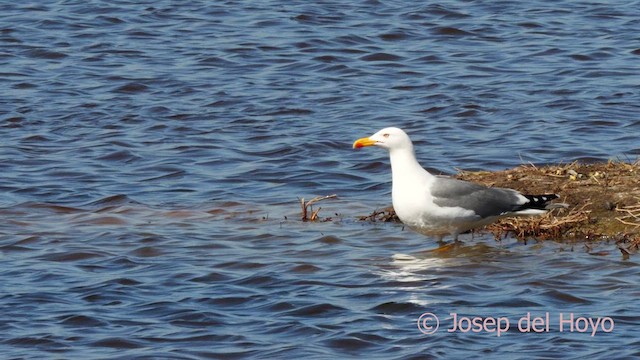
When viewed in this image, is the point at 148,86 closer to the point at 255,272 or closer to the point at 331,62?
the point at 331,62

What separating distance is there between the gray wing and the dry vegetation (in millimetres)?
358

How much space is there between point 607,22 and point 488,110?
5507 millimetres

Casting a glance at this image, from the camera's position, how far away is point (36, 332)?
864 centimetres

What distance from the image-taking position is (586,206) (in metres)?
10.5

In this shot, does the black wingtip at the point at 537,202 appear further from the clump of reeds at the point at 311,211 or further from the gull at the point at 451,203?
the clump of reeds at the point at 311,211

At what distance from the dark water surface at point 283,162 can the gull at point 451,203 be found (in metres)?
0.28

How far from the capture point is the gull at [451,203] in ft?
33.3

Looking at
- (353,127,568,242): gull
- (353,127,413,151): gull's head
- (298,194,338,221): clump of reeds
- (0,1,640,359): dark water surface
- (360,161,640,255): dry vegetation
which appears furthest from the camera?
(298,194,338,221): clump of reeds

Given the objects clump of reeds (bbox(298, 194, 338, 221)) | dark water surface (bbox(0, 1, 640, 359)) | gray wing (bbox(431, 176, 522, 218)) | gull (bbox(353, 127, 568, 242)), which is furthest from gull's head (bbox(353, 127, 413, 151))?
clump of reeds (bbox(298, 194, 338, 221))

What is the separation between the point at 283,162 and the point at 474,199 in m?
4.01

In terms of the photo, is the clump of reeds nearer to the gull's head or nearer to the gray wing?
the gull's head

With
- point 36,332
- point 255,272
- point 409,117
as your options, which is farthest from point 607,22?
point 36,332

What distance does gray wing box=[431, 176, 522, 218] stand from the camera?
401 inches

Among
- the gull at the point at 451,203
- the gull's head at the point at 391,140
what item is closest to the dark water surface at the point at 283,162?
the gull at the point at 451,203
